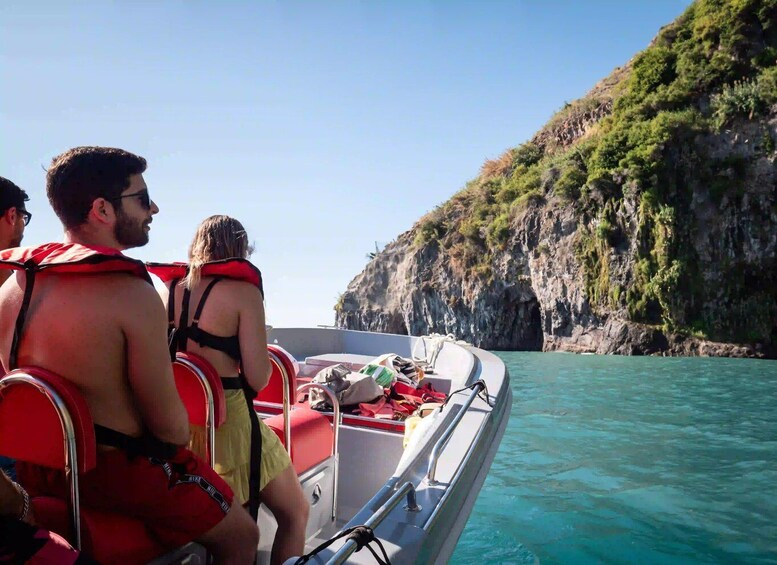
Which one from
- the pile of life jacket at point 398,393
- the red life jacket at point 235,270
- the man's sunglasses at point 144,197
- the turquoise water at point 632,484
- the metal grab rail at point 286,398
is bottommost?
the turquoise water at point 632,484

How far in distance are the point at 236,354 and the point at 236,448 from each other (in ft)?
1.05

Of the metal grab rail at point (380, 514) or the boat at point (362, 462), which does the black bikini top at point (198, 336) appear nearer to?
the boat at point (362, 462)

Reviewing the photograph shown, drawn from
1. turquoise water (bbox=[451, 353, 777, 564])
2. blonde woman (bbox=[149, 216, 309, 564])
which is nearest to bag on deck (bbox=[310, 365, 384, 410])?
turquoise water (bbox=[451, 353, 777, 564])

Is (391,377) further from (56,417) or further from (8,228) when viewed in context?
(56,417)

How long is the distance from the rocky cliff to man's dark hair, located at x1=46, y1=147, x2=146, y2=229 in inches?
791

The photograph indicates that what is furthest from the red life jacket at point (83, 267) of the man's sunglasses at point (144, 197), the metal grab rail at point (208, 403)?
the metal grab rail at point (208, 403)

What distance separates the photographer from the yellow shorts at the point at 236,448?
1940 mm

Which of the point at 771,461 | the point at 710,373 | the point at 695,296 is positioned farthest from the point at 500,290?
the point at 771,461

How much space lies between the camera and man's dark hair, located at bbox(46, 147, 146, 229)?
141cm

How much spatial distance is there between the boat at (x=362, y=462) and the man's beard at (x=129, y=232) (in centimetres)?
42

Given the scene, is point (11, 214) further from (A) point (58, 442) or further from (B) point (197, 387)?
(A) point (58, 442)

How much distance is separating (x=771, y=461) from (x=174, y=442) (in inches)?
220

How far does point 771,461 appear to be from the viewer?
5.16m

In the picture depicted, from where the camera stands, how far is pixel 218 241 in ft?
6.84
